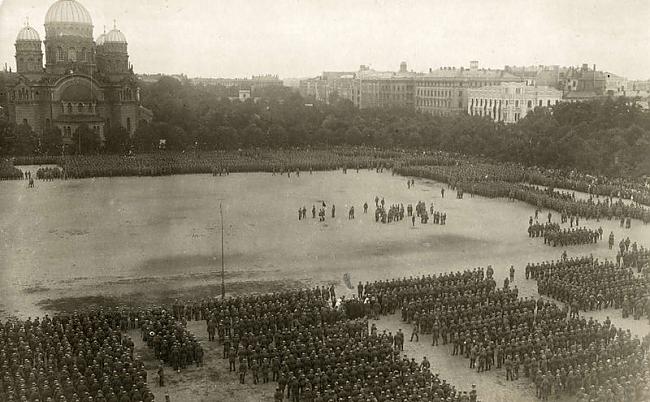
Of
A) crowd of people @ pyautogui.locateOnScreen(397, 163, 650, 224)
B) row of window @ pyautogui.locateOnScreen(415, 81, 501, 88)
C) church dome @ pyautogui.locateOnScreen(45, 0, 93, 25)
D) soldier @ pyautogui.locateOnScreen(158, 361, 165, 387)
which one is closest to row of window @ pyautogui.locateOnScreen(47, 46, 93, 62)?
church dome @ pyautogui.locateOnScreen(45, 0, 93, 25)

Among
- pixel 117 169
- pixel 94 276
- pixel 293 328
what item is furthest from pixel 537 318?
pixel 117 169

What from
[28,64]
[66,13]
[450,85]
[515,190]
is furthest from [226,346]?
[450,85]

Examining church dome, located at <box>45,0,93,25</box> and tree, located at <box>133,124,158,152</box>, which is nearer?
tree, located at <box>133,124,158,152</box>

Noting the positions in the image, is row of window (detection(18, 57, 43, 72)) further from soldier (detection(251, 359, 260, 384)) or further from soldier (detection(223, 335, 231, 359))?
soldier (detection(251, 359, 260, 384))

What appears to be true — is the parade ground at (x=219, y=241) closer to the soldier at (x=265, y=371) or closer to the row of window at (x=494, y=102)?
the soldier at (x=265, y=371)

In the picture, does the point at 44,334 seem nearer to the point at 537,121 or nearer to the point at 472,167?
the point at 472,167

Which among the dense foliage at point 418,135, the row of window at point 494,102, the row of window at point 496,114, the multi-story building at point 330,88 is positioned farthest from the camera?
the multi-story building at point 330,88

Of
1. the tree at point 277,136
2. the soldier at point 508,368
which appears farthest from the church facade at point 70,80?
the soldier at point 508,368
